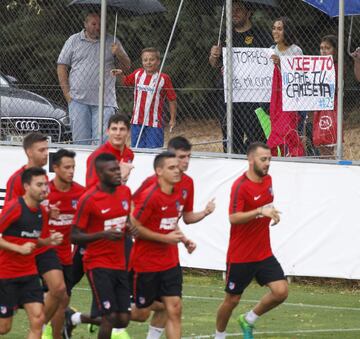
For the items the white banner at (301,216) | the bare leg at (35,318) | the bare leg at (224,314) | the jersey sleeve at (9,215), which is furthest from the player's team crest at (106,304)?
the white banner at (301,216)

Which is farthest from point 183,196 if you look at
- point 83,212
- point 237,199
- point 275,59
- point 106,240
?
point 275,59

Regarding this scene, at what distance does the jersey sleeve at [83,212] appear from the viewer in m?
11.6

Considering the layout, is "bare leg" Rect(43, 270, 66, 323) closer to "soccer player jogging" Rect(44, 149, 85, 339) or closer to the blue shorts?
Result: "soccer player jogging" Rect(44, 149, 85, 339)

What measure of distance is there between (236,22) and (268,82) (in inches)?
37.5

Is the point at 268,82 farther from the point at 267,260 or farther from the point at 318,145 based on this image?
the point at 267,260

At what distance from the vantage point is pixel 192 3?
20141 millimetres

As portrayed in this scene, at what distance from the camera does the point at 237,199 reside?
12.9m

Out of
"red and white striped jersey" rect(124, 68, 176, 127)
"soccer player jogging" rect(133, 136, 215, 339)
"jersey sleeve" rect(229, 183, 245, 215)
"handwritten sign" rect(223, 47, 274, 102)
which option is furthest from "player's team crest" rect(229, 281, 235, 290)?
"red and white striped jersey" rect(124, 68, 176, 127)

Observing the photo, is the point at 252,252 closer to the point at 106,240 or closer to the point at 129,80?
the point at 106,240

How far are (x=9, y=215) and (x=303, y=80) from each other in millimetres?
6420

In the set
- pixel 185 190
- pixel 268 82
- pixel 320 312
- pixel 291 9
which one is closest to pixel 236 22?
pixel 268 82

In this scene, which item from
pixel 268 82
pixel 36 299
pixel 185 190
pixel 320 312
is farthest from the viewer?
pixel 268 82

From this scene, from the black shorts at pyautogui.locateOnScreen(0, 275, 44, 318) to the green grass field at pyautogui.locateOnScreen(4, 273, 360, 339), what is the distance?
70.3 inches

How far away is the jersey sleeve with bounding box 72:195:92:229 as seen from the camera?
11625mm
